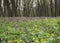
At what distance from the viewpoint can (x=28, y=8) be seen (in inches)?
556

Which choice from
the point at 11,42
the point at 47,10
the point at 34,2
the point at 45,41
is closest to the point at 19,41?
the point at 11,42

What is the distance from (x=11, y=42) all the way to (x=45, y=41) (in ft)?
2.00

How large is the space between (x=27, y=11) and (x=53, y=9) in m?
1.76

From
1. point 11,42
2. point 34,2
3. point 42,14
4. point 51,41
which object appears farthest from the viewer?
point 42,14

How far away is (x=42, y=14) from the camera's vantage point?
48.4 feet

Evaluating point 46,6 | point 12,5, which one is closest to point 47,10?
point 46,6

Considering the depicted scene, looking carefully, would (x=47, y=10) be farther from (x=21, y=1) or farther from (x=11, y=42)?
(x=11, y=42)

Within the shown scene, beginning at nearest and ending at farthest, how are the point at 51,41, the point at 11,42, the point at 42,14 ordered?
the point at 11,42
the point at 51,41
the point at 42,14

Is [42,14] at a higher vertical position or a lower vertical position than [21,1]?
lower

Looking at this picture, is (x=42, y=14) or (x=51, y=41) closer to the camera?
(x=51, y=41)

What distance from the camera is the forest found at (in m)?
13.9

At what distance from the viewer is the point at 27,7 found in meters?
14.1

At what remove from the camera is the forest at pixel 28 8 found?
1390 cm

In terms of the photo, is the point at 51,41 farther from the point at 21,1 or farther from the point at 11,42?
the point at 21,1
